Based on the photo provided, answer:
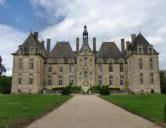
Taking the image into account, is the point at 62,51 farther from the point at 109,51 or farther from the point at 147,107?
the point at 147,107

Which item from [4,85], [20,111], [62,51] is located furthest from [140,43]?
[4,85]

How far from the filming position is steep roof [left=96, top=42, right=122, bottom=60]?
38.4 metres

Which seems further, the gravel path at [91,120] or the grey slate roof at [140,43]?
the grey slate roof at [140,43]

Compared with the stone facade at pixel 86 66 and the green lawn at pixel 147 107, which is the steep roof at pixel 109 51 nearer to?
the stone facade at pixel 86 66

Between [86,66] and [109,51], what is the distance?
6.35 m

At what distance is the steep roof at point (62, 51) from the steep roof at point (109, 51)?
20.6 ft

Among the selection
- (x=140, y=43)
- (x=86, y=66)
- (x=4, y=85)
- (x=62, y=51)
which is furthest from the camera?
(x=4, y=85)

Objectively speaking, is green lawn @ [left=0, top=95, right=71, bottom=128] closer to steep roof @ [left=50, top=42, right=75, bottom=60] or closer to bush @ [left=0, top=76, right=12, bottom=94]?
→ steep roof @ [left=50, top=42, right=75, bottom=60]

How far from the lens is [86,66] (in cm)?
3709

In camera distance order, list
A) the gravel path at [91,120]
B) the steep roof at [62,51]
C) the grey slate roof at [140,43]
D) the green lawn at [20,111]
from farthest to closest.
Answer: the steep roof at [62,51]
the grey slate roof at [140,43]
the green lawn at [20,111]
the gravel path at [91,120]

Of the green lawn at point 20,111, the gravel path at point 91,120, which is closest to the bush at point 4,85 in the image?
the green lawn at point 20,111

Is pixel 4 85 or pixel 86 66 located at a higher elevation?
pixel 86 66

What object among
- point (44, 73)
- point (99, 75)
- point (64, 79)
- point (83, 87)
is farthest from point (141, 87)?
point (44, 73)

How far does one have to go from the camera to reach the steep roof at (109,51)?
38.4 meters
